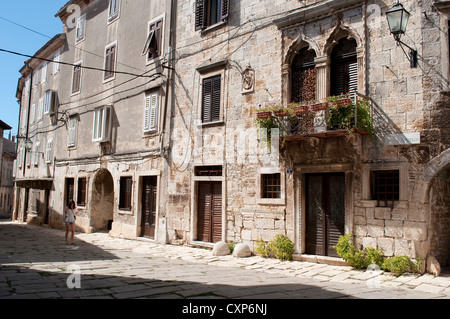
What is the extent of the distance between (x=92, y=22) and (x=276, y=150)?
14.8 metres

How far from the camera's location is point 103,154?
61.2 feet

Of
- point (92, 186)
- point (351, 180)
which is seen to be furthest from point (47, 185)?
point (351, 180)

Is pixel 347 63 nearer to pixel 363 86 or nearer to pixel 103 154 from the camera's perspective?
pixel 363 86

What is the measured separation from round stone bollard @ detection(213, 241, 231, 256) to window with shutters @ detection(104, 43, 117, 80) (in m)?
10.7

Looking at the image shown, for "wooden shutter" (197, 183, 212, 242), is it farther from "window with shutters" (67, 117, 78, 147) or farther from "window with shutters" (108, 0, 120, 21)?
"window with shutters" (67, 117, 78, 147)

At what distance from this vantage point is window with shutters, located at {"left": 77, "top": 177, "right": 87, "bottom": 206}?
66.0 ft

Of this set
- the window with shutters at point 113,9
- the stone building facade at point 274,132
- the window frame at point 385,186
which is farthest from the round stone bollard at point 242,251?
the window with shutters at point 113,9

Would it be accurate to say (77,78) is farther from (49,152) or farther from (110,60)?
(49,152)

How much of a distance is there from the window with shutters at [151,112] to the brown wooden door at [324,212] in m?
7.25

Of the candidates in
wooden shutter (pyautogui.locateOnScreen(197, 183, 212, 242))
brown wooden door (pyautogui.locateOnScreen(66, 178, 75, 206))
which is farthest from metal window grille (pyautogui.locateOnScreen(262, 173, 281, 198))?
brown wooden door (pyautogui.locateOnScreen(66, 178, 75, 206))

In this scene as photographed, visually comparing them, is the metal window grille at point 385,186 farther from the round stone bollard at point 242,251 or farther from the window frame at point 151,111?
the window frame at point 151,111

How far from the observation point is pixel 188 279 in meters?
7.91

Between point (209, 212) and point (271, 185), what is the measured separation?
2785mm

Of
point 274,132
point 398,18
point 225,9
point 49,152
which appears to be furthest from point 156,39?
point 49,152
